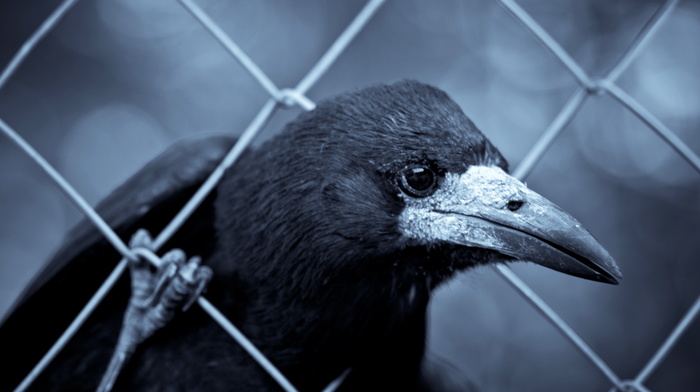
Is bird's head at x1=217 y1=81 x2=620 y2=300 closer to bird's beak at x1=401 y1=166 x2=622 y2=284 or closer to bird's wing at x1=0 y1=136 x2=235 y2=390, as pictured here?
bird's beak at x1=401 y1=166 x2=622 y2=284

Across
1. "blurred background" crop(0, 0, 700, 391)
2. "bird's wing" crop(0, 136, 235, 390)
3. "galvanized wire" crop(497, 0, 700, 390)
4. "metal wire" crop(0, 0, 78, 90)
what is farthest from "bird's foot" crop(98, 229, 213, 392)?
"blurred background" crop(0, 0, 700, 391)

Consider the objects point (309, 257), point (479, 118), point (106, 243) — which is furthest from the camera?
point (479, 118)

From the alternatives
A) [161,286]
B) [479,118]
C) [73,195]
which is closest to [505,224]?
[161,286]

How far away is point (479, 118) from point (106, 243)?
3.25 meters

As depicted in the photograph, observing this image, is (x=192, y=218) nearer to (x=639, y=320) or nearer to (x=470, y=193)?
(x=470, y=193)

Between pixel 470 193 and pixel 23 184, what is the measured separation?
5404mm

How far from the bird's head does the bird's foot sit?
22 cm

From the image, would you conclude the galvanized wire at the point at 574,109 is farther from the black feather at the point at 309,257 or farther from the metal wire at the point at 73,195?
the metal wire at the point at 73,195

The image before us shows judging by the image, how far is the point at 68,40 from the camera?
5824 millimetres

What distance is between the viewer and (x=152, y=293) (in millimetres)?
1674

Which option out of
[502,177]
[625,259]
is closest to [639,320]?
[625,259]

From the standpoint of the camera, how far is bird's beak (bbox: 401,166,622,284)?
4.56 ft

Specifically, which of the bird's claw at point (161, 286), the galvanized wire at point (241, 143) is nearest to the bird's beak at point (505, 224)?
the galvanized wire at point (241, 143)

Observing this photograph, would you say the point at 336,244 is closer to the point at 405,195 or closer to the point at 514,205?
the point at 405,195
